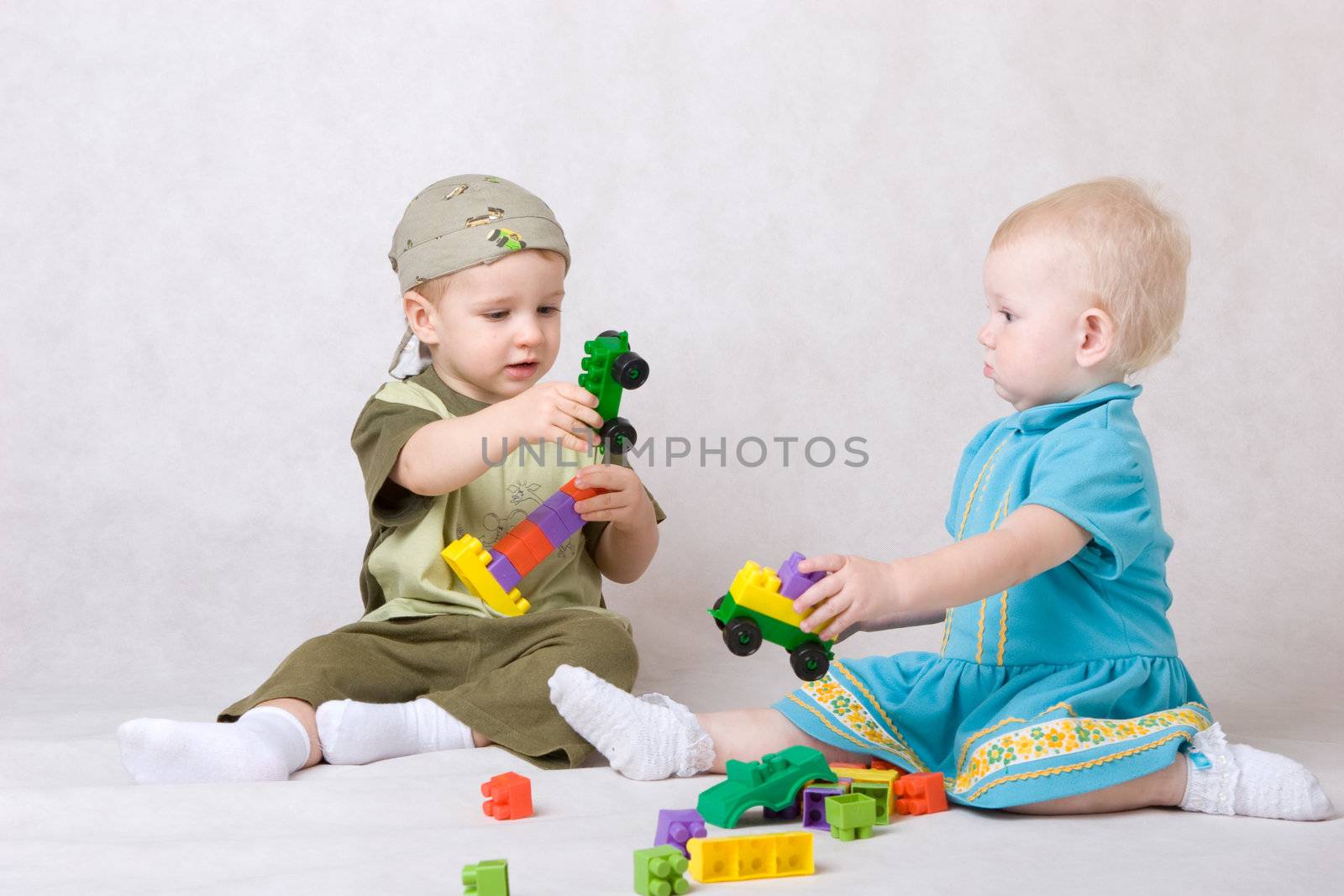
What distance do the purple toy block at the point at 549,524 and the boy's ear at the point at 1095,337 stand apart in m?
0.66

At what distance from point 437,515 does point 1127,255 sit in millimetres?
951

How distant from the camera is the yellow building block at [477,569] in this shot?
6.03 ft

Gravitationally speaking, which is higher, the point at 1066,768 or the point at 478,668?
the point at 478,668

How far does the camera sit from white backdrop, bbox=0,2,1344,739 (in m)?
2.67

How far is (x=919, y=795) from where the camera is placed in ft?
5.10

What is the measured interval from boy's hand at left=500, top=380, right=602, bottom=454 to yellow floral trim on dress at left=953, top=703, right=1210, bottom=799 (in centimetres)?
57

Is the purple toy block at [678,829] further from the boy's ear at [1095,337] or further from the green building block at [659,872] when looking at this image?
the boy's ear at [1095,337]

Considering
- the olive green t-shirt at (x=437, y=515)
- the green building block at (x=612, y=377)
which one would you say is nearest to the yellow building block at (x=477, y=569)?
the olive green t-shirt at (x=437, y=515)

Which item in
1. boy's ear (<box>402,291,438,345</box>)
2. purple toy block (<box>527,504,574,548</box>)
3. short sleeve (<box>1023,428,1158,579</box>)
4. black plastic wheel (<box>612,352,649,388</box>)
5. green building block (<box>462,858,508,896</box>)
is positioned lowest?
green building block (<box>462,858,508,896</box>)

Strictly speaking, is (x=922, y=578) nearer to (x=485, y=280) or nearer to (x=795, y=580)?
(x=795, y=580)

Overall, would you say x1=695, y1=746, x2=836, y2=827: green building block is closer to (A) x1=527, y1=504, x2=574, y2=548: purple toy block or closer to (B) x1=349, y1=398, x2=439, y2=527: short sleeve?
(A) x1=527, y1=504, x2=574, y2=548: purple toy block

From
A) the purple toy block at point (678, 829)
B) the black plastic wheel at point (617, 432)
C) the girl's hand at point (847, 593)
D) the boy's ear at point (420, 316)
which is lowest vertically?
the purple toy block at point (678, 829)

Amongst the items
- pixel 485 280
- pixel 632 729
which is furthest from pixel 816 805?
pixel 485 280

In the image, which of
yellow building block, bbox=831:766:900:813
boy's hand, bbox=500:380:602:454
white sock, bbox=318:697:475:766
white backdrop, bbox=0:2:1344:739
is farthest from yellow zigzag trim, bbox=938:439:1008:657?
white backdrop, bbox=0:2:1344:739
